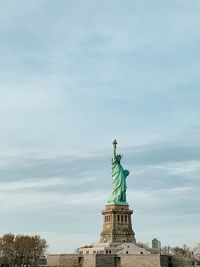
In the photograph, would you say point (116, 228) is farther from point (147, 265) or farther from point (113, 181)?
point (147, 265)

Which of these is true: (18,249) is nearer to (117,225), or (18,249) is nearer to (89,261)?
(117,225)

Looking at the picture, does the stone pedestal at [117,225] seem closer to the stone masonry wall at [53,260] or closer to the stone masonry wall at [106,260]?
the stone masonry wall at [53,260]

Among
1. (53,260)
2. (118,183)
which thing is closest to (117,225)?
(118,183)

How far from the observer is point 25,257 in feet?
325

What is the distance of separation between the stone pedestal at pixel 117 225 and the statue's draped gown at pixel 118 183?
1818mm

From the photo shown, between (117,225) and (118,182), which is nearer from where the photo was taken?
(117,225)

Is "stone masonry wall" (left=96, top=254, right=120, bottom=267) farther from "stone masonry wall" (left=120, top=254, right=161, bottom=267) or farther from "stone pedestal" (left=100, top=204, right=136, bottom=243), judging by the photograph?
"stone pedestal" (left=100, top=204, right=136, bottom=243)

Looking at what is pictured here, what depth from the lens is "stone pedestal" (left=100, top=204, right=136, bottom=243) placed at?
90.3 m

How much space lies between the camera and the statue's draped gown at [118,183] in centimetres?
9431

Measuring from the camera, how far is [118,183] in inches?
3745

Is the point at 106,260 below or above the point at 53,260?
below

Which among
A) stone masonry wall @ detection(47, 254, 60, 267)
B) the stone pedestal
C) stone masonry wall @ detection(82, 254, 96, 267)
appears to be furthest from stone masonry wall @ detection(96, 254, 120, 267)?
the stone pedestal

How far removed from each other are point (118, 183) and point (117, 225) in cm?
844

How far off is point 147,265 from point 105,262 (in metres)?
6.46
